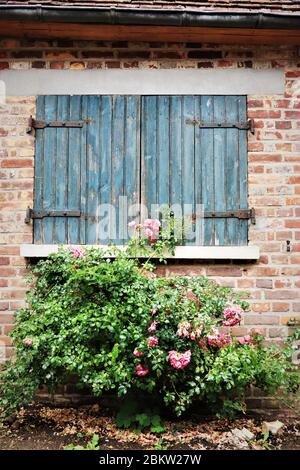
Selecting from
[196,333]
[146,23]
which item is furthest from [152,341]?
[146,23]

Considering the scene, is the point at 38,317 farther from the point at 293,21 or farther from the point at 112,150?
the point at 293,21

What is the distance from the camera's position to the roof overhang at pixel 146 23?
4152 millimetres

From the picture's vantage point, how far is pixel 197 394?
12.3 ft

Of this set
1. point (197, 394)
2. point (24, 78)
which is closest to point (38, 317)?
point (197, 394)

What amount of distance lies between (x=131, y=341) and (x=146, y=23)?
9.02ft

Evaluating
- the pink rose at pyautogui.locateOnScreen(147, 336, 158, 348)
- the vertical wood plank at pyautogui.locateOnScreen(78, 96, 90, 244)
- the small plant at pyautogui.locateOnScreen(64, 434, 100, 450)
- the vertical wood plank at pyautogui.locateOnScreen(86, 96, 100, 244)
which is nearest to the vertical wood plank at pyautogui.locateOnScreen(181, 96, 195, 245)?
the vertical wood plank at pyautogui.locateOnScreen(86, 96, 100, 244)

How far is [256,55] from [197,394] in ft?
10.5

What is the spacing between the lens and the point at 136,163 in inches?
180

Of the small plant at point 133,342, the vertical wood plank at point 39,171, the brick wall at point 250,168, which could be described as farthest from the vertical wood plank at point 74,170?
the small plant at point 133,342

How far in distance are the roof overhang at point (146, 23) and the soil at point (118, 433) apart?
3.43 meters

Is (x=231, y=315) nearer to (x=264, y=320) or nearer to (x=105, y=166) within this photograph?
(x=264, y=320)

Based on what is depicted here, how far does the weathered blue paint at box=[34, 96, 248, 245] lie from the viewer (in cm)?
451

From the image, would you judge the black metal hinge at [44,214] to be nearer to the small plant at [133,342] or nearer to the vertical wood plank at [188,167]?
the small plant at [133,342]
